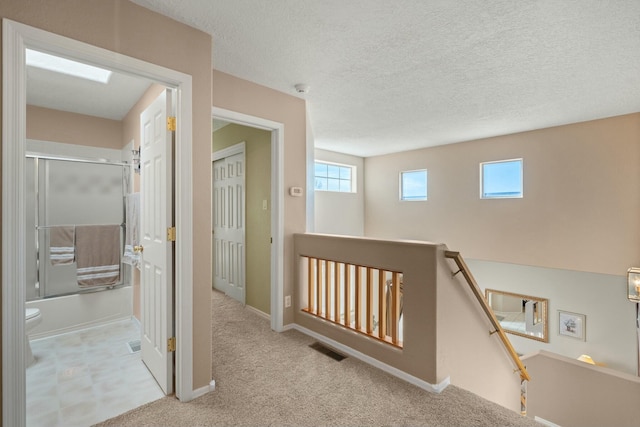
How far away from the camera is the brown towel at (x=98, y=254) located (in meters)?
3.17

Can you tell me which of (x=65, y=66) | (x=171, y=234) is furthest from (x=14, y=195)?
(x=65, y=66)

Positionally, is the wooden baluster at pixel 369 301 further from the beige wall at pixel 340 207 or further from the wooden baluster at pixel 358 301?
the beige wall at pixel 340 207

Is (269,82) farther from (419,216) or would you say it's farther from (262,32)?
(419,216)

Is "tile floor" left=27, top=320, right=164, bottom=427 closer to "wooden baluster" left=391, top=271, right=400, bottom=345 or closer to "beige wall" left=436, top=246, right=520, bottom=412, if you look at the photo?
"wooden baluster" left=391, top=271, right=400, bottom=345

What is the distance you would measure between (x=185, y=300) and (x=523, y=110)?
4.11 meters

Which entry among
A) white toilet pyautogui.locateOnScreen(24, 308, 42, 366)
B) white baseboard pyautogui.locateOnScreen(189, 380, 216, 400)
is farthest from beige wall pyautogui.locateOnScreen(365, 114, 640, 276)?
white toilet pyautogui.locateOnScreen(24, 308, 42, 366)

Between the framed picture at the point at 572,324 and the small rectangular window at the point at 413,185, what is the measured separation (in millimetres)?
3005

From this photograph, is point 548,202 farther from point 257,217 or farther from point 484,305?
point 257,217

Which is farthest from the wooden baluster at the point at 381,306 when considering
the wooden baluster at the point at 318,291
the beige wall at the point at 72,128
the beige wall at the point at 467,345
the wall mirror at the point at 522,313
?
the wall mirror at the point at 522,313

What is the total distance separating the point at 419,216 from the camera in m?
5.91

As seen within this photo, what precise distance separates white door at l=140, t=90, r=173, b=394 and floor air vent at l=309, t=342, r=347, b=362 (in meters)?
1.22

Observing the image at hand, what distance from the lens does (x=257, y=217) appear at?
3695 mm

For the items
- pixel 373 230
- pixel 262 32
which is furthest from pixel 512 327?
pixel 262 32

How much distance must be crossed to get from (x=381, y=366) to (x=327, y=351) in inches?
20.7
